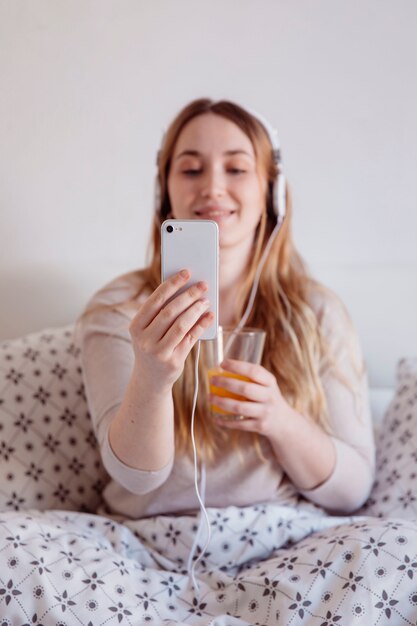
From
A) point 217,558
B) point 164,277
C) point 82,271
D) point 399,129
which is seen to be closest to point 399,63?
point 399,129

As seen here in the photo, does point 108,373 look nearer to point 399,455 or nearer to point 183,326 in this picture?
point 183,326

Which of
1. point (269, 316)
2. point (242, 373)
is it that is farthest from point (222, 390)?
point (269, 316)

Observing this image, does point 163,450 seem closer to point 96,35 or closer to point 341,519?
point 341,519

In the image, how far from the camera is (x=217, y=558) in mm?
1078

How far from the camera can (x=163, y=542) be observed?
3.63ft

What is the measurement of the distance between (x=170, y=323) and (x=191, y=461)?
1.20ft

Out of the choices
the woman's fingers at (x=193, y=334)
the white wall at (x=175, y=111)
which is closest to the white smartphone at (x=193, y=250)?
the woman's fingers at (x=193, y=334)

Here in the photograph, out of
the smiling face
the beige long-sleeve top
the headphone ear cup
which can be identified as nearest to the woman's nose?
the smiling face

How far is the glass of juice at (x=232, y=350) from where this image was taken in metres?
1.05

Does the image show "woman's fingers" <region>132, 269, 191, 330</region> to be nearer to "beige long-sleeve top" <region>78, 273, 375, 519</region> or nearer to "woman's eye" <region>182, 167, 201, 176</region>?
"beige long-sleeve top" <region>78, 273, 375, 519</region>

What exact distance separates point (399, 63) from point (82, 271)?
77 cm

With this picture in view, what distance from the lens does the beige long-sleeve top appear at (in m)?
1.13

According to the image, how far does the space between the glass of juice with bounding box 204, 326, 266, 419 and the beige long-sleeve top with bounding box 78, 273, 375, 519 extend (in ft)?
0.41

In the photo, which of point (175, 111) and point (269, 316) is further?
point (175, 111)
